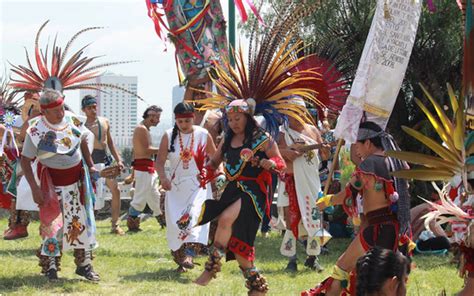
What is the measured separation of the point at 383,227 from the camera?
6539 mm

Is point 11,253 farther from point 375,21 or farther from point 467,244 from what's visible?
point 467,244

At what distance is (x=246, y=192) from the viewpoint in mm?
7547

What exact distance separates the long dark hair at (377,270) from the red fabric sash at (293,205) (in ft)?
16.8

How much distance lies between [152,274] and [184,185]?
0.95 meters

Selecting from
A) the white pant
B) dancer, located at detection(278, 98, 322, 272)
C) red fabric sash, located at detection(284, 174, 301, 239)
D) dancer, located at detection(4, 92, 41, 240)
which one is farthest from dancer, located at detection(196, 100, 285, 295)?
the white pant

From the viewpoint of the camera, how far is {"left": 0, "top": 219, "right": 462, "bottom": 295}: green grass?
8.29 m

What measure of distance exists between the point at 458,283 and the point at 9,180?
585 cm

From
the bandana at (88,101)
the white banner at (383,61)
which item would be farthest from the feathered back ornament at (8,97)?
the white banner at (383,61)

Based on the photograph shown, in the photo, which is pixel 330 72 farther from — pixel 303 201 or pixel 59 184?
pixel 59 184

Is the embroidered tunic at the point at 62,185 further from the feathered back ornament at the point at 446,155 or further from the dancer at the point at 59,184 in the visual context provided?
the feathered back ornament at the point at 446,155

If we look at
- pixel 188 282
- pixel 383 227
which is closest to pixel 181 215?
pixel 188 282

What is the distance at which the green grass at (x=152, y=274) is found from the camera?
8.29 m

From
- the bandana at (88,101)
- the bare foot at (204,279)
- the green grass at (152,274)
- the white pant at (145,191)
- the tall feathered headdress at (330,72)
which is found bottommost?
the green grass at (152,274)

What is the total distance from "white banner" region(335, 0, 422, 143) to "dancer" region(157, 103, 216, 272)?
283 centimetres
